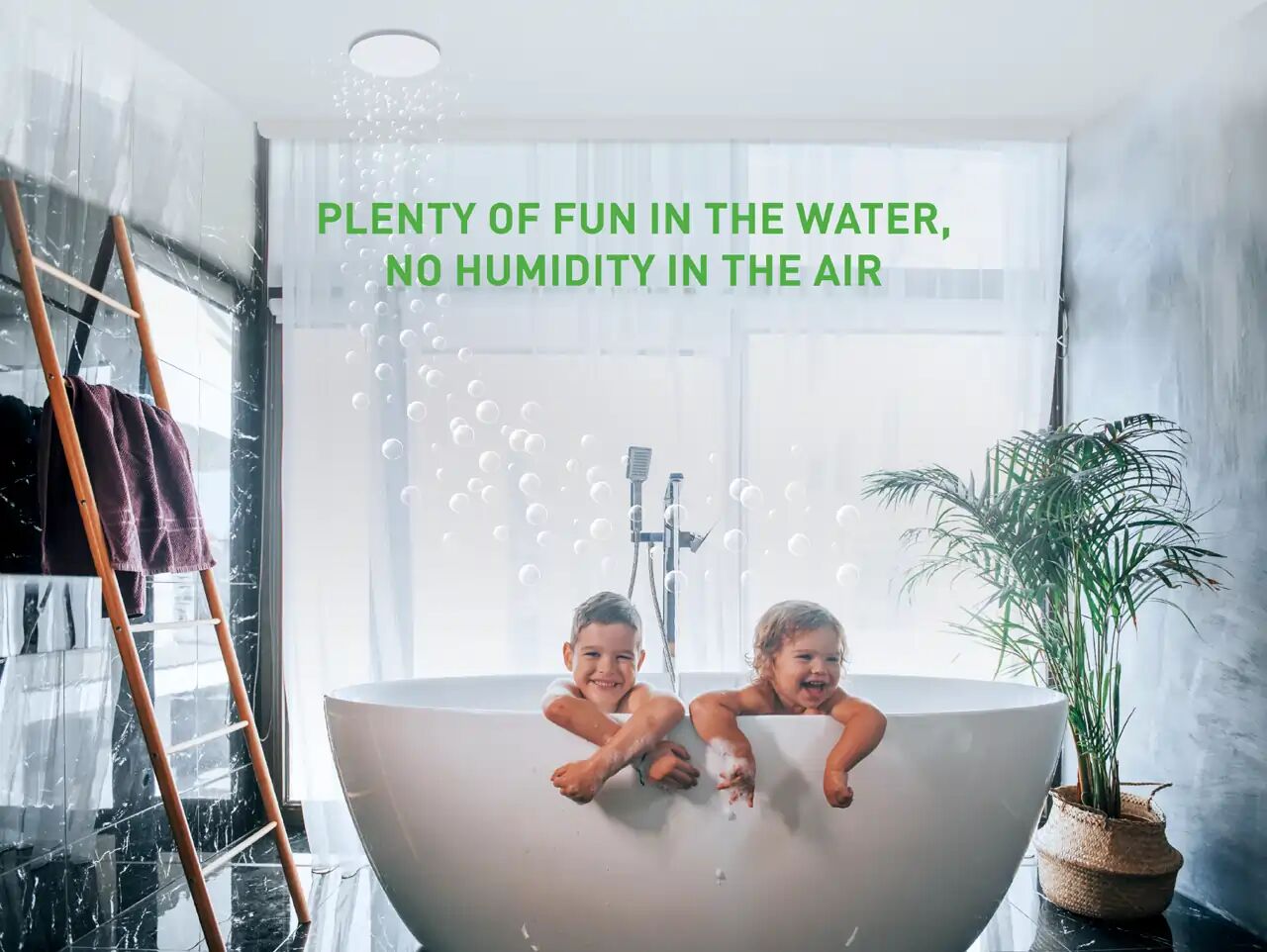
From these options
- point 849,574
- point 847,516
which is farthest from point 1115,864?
point 847,516

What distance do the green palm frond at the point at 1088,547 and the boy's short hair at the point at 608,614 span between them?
1.11 metres

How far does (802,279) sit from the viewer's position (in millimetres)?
3371

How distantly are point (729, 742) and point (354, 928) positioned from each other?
3.84ft

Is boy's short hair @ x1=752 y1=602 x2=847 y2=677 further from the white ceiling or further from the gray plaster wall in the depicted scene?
the white ceiling

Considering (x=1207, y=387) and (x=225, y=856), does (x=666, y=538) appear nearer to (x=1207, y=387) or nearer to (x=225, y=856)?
(x=225, y=856)

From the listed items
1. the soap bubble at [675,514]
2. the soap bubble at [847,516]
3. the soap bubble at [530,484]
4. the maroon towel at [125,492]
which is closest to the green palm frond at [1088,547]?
the soap bubble at [847,516]

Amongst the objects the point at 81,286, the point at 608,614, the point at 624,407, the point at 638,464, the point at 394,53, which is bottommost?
the point at 608,614

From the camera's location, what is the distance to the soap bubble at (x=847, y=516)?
3279 mm

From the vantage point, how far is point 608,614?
2020mm

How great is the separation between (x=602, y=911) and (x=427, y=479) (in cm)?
169

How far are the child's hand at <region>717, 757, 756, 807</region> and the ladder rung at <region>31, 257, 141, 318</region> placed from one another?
1618mm

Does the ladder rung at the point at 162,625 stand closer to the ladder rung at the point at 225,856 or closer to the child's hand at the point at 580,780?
the ladder rung at the point at 225,856

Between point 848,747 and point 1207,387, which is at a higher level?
point 1207,387

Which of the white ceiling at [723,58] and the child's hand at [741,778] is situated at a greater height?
the white ceiling at [723,58]
